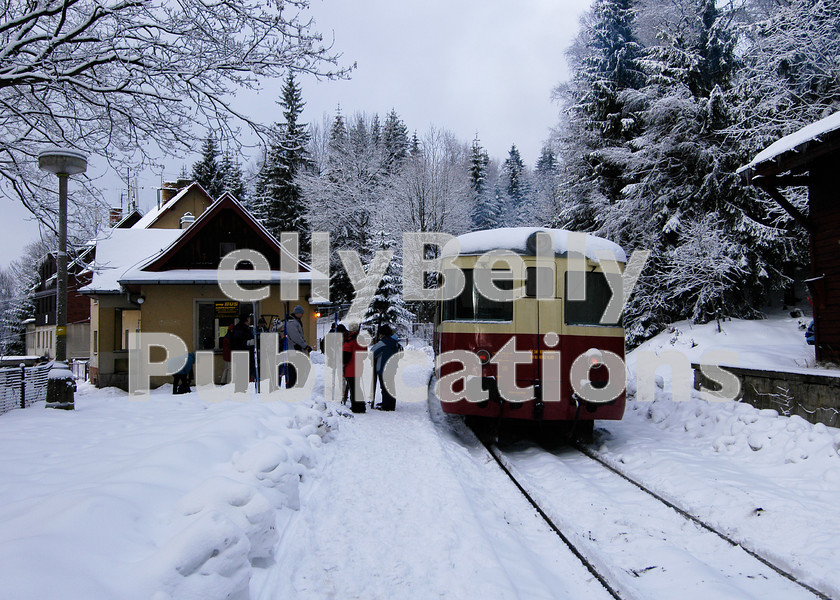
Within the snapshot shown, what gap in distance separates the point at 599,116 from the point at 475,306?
1793 centimetres

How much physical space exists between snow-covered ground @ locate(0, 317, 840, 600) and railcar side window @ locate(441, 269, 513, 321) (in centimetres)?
196

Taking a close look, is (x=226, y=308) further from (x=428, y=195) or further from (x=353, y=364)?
(x=428, y=195)

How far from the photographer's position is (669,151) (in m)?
18.8

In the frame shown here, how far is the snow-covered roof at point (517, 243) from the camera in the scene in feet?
26.8

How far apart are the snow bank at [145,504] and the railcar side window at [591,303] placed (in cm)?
415

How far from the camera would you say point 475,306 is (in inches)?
325

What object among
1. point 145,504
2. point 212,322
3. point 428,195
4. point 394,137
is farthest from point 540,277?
point 394,137

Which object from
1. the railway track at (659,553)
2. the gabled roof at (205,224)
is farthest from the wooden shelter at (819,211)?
the gabled roof at (205,224)

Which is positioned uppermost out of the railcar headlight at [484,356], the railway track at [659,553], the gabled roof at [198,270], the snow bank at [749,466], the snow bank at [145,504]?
the gabled roof at [198,270]

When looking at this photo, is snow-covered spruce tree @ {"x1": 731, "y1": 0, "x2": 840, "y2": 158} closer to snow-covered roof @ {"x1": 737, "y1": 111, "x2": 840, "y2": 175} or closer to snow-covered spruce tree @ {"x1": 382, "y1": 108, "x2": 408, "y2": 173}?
snow-covered roof @ {"x1": 737, "y1": 111, "x2": 840, "y2": 175}

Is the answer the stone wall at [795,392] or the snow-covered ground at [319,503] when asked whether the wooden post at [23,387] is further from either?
the stone wall at [795,392]

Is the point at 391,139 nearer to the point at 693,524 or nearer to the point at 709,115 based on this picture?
the point at 709,115

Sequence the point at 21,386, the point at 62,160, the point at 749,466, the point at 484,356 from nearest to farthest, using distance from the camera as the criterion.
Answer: the point at 749,466 → the point at 62,160 → the point at 484,356 → the point at 21,386

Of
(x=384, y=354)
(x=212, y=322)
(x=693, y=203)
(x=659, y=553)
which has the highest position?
(x=693, y=203)
